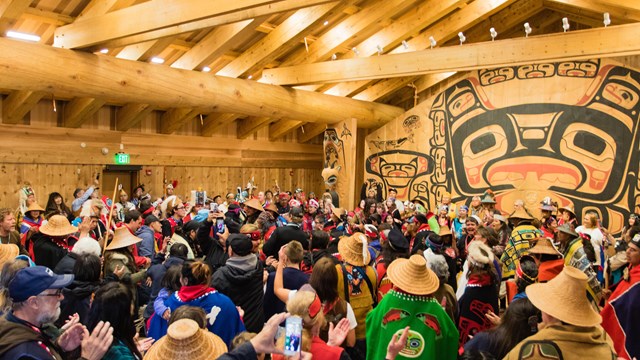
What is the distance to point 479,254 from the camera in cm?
387

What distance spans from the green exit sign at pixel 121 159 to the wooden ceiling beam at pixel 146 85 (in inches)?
109

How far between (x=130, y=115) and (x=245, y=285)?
28.0ft

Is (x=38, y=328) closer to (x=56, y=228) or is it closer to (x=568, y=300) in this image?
(x=568, y=300)

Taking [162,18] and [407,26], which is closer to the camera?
[162,18]

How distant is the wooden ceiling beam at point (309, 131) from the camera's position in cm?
1620

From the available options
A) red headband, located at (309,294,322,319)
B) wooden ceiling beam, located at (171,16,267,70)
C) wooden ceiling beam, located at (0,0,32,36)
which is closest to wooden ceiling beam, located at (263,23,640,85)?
wooden ceiling beam, located at (171,16,267,70)

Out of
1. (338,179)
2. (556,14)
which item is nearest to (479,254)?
(338,179)

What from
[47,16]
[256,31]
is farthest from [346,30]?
[47,16]

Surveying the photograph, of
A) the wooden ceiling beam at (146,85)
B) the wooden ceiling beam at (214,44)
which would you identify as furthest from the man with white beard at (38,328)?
the wooden ceiling beam at (214,44)

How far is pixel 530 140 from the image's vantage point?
1230 centimetres

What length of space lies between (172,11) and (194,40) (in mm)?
4095

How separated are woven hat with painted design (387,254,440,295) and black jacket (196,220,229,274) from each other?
2768 mm

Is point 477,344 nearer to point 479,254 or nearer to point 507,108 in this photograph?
point 479,254

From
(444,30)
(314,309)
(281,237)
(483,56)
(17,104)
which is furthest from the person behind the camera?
(444,30)
